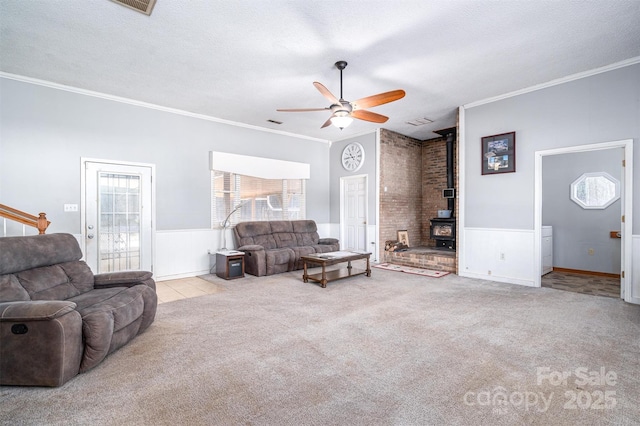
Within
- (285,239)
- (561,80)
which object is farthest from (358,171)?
(561,80)

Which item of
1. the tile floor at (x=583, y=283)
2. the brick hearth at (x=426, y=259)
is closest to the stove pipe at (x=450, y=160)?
the brick hearth at (x=426, y=259)

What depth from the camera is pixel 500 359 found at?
7.89ft

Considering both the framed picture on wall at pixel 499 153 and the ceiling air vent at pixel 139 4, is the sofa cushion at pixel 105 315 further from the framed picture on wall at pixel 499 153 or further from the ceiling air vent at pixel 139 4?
the framed picture on wall at pixel 499 153

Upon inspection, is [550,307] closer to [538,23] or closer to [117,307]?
[538,23]

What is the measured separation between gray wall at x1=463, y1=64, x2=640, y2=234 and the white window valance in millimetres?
3583

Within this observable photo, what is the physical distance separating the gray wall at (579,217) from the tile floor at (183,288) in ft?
21.1

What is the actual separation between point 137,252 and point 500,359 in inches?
206

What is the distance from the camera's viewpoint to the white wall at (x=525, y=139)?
3.97 meters

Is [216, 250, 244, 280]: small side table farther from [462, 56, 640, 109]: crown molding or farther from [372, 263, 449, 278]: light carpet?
[462, 56, 640, 109]: crown molding

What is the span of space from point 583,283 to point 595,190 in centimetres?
188

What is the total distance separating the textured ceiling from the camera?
2844 mm

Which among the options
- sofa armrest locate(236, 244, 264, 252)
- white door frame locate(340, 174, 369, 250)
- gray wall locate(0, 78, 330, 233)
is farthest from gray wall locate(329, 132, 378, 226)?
sofa armrest locate(236, 244, 264, 252)

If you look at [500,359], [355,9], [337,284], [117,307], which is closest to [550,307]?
[500,359]

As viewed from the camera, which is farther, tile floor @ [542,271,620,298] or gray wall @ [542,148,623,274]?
gray wall @ [542,148,623,274]
